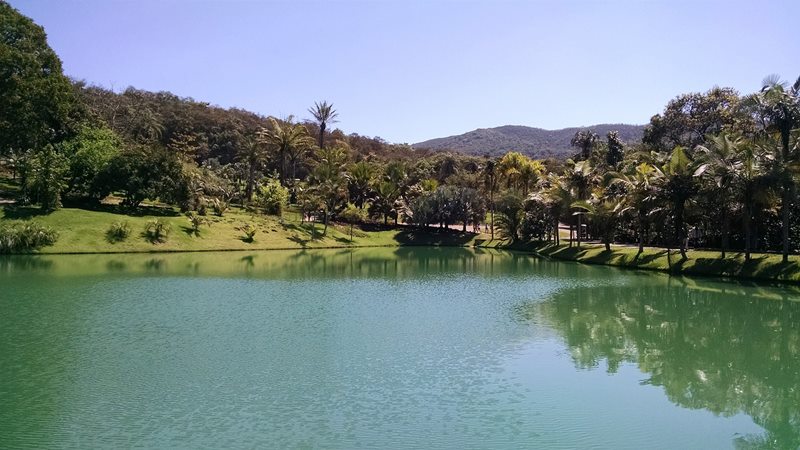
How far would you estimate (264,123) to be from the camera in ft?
428

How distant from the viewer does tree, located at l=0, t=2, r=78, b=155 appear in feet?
191

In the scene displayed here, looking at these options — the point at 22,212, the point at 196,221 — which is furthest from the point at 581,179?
the point at 22,212

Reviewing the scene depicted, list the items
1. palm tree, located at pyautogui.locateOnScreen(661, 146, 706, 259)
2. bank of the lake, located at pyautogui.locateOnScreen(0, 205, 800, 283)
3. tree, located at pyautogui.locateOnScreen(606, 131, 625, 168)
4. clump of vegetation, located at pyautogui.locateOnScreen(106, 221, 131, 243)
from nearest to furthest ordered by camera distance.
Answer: bank of the lake, located at pyautogui.locateOnScreen(0, 205, 800, 283), palm tree, located at pyautogui.locateOnScreen(661, 146, 706, 259), clump of vegetation, located at pyautogui.locateOnScreen(106, 221, 131, 243), tree, located at pyautogui.locateOnScreen(606, 131, 625, 168)

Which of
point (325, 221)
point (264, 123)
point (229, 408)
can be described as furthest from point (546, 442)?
point (264, 123)

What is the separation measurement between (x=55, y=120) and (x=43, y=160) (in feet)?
25.9

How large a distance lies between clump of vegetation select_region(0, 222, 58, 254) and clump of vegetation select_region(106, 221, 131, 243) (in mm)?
4800

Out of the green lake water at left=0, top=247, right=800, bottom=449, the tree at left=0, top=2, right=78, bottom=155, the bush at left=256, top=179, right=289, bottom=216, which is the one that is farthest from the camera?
the bush at left=256, top=179, right=289, bottom=216

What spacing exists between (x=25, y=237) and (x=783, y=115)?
194ft

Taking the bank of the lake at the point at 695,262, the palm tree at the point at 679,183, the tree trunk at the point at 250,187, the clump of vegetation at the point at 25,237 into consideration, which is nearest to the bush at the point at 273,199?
the tree trunk at the point at 250,187

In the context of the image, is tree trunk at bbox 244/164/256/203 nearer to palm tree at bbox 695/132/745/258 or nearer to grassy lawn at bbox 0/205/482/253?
grassy lawn at bbox 0/205/482/253

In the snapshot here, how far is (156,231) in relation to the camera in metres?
58.9

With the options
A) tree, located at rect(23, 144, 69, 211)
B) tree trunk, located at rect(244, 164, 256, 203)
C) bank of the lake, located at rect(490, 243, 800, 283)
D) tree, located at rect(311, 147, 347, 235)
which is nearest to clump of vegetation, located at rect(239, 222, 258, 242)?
tree, located at rect(311, 147, 347, 235)

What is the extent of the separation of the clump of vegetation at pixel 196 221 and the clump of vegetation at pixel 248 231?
3.89 m

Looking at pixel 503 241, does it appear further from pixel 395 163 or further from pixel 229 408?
pixel 229 408
